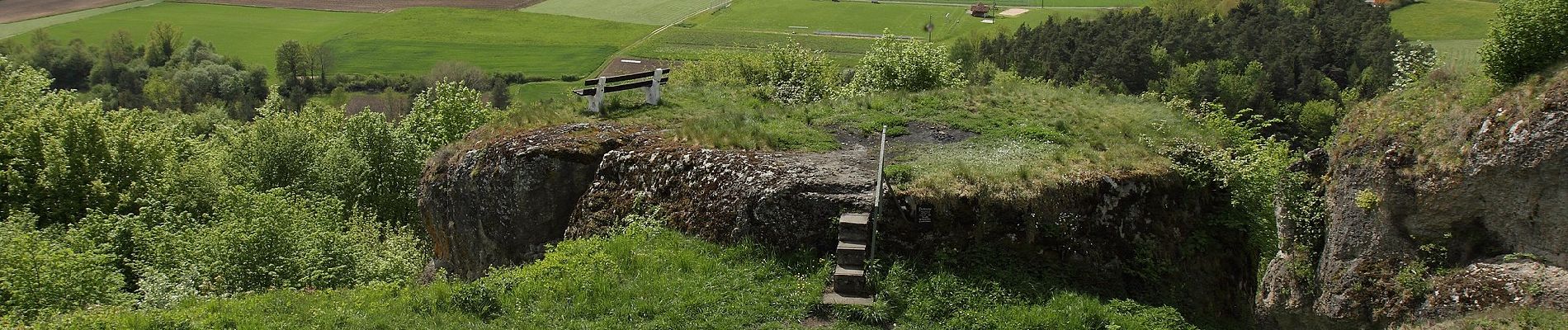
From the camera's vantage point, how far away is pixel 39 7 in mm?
128125

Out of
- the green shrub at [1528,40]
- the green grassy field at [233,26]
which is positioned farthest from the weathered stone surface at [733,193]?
the green grassy field at [233,26]

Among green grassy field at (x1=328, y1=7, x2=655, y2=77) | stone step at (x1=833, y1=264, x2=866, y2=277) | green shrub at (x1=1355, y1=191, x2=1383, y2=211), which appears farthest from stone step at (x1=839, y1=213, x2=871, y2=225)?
green grassy field at (x1=328, y1=7, x2=655, y2=77)

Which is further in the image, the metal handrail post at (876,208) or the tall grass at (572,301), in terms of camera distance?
the metal handrail post at (876,208)

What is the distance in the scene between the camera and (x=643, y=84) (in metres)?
23.1

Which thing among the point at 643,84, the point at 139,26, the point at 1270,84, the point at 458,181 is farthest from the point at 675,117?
the point at 139,26

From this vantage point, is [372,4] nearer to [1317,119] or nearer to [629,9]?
[629,9]

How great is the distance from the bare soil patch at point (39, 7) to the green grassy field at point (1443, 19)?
506 feet

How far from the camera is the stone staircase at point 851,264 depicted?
15.3 metres

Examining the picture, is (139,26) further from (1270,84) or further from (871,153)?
(871,153)

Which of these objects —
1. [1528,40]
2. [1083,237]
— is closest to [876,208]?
[1083,237]

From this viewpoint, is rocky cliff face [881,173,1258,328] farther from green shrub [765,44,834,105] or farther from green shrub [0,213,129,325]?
green shrub [765,44,834,105]

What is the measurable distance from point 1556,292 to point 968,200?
997 centimetres

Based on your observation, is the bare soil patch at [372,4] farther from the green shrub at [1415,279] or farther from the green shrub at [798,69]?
the green shrub at [1415,279]

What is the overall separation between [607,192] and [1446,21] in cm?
10718
